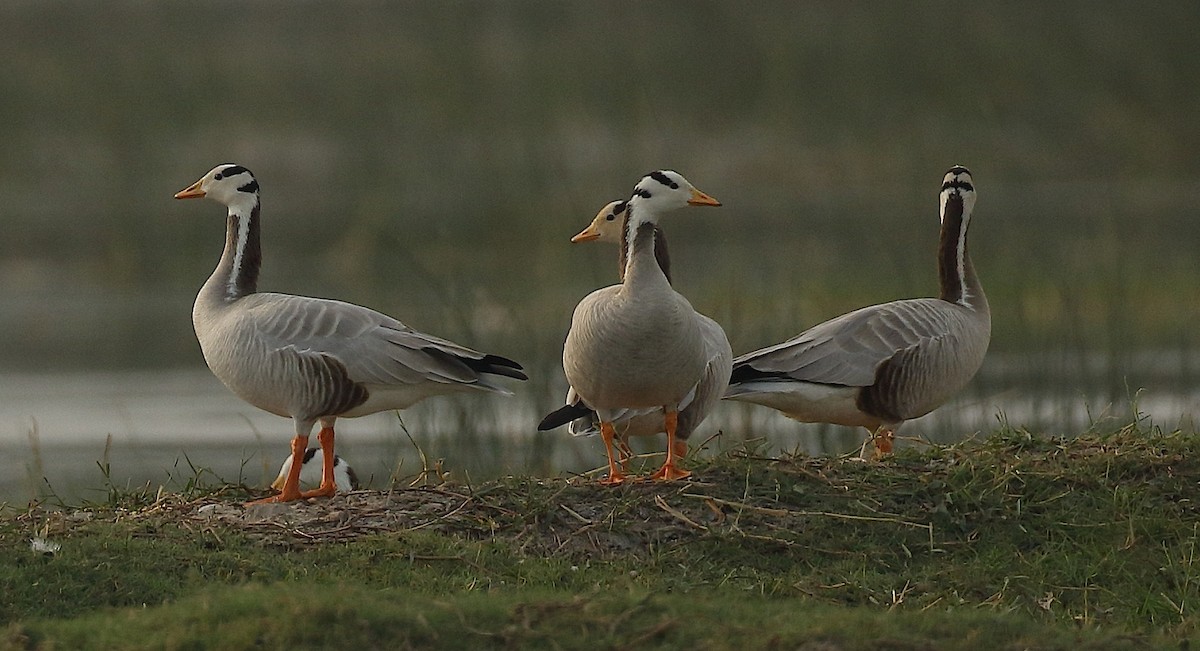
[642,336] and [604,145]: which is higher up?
[604,145]

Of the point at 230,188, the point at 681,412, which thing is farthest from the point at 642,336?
the point at 230,188

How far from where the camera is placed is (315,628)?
5.19 m

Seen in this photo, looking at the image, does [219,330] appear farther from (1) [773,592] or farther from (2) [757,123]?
(2) [757,123]

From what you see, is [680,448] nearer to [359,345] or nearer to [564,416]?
[564,416]

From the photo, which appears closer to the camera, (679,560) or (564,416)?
(679,560)

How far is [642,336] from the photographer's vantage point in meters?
7.54

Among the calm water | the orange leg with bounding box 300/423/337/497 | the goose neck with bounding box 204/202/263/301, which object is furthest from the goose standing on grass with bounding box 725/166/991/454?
the goose neck with bounding box 204/202/263/301

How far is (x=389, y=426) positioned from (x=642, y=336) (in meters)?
5.13

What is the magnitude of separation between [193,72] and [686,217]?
30.1 ft

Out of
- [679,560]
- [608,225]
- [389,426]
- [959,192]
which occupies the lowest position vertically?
[679,560]

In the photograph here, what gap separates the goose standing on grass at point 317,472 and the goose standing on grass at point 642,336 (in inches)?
58.9

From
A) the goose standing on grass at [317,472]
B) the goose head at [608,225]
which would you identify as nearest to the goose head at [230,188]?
the goose standing on grass at [317,472]

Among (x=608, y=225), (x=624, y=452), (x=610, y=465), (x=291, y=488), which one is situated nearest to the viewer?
(x=291, y=488)

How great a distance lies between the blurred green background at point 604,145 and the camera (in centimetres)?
1756
